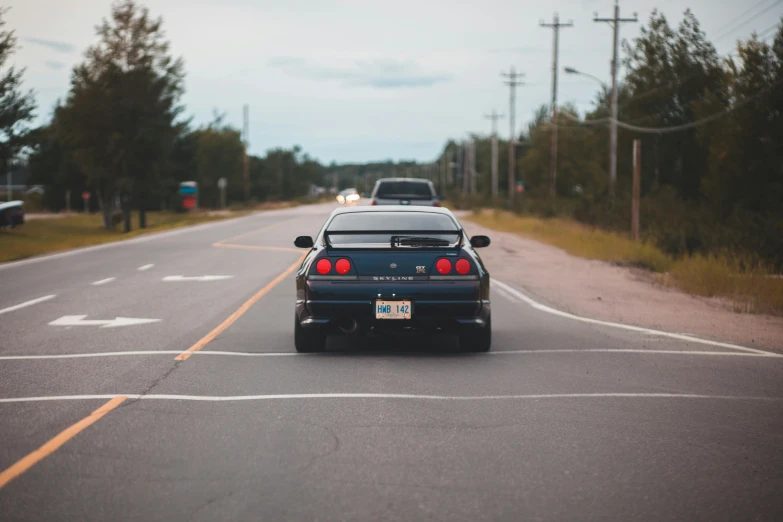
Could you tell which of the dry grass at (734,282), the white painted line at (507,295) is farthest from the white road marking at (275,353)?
the white painted line at (507,295)

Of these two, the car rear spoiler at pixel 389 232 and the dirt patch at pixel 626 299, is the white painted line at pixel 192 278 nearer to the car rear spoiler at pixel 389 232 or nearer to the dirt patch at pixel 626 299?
the dirt patch at pixel 626 299

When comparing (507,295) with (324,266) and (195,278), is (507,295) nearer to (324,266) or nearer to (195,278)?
(195,278)

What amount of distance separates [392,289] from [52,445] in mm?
4155

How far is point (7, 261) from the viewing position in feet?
83.0

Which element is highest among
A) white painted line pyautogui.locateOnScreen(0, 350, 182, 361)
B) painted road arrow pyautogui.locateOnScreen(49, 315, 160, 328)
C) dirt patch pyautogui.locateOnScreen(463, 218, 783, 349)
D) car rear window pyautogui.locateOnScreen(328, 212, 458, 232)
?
car rear window pyautogui.locateOnScreen(328, 212, 458, 232)

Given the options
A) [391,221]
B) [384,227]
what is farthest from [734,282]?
[384,227]

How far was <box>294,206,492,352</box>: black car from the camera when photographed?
9672mm

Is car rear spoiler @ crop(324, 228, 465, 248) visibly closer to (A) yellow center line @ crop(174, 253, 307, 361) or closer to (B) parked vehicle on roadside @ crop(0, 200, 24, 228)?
(A) yellow center line @ crop(174, 253, 307, 361)

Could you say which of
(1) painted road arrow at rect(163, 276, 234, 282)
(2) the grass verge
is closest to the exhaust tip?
(2) the grass verge

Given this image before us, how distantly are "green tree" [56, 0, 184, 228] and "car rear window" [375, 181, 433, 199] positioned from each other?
25.4 meters

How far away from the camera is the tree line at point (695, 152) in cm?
2520

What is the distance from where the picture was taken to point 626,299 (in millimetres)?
15969

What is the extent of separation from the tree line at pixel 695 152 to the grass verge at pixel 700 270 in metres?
0.86

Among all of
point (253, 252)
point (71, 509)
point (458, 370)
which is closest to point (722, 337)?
point (458, 370)
